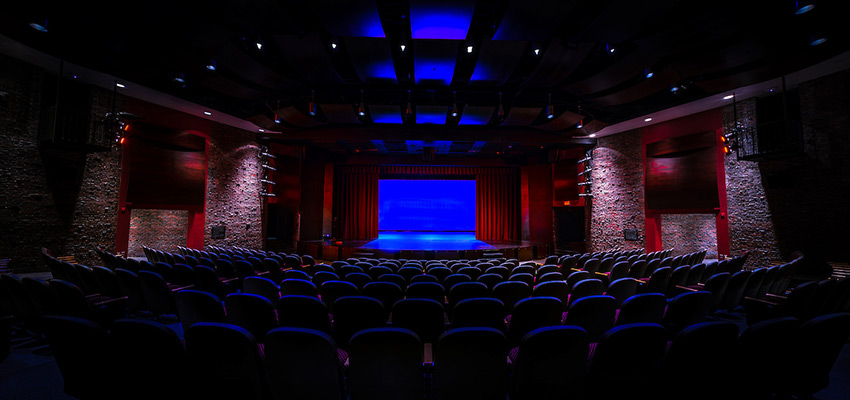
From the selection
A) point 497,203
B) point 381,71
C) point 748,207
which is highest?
point 381,71

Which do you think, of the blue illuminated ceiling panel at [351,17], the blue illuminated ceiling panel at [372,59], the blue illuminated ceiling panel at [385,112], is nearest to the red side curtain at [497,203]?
the blue illuminated ceiling panel at [385,112]

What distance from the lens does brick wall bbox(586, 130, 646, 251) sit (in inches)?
527

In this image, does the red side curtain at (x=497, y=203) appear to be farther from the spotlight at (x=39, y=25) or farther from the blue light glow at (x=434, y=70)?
the spotlight at (x=39, y=25)

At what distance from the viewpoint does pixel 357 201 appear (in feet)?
64.3

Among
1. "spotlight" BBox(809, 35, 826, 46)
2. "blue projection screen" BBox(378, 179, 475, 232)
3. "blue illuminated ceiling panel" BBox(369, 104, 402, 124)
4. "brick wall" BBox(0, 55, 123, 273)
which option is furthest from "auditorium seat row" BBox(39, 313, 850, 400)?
"blue projection screen" BBox(378, 179, 475, 232)

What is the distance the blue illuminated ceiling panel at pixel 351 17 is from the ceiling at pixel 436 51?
28 mm

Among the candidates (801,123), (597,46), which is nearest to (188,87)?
(597,46)

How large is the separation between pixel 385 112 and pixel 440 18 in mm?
5109

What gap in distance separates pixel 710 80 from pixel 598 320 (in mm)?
9319

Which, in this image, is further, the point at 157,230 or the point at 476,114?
the point at 157,230

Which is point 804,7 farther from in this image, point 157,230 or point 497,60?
point 157,230

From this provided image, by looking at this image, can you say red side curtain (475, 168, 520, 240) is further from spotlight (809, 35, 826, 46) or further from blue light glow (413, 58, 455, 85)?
spotlight (809, 35, 826, 46)

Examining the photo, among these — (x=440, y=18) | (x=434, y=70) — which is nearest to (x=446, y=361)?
(x=440, y=18)

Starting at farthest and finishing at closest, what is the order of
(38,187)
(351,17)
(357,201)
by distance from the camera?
(357,201) → (38,187) → (351,17)
